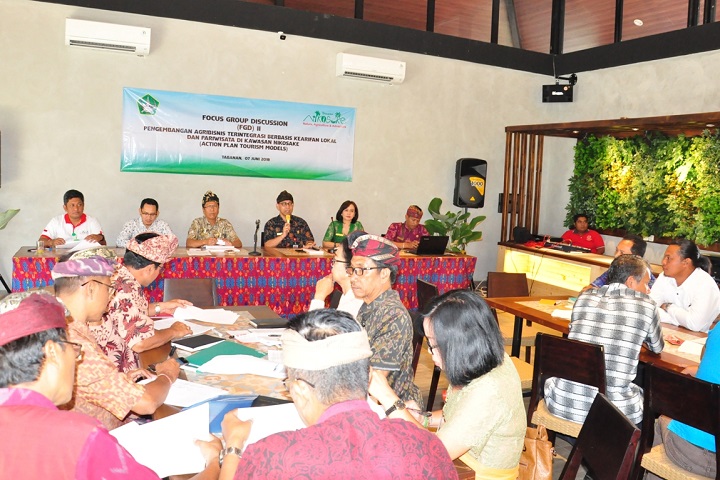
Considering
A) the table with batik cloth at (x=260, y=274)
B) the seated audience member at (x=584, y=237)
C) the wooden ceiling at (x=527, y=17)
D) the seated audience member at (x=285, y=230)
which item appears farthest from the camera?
the seated audience member at (x=584, y=237)

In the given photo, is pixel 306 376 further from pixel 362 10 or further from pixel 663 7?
pixel 663 7

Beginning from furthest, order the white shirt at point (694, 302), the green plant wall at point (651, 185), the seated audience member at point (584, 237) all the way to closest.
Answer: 1. the seated audience member at point (584, 237)
2. the green plant wall at point (651, 185)
3. the white shirt at point (694, 302)

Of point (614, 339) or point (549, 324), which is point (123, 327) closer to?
point (614, 339)

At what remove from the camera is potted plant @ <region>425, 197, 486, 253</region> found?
863 cm

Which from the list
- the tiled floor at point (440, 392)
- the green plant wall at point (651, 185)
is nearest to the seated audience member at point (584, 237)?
the green plant wall at point (651, 185)

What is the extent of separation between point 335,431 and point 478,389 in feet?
2.78

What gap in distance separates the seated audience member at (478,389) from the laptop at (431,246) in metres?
4.89

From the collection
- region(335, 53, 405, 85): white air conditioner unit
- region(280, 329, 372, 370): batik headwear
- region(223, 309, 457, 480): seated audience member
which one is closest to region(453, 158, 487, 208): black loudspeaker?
region(335, 53, 405, 85): white air conditioner unit

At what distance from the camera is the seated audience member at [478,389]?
2.09 m

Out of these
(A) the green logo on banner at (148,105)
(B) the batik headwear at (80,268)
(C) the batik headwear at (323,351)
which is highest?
(A) the green logo on banner at (148,105)

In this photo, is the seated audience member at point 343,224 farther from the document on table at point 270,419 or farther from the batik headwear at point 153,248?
the document on table at point 270,419

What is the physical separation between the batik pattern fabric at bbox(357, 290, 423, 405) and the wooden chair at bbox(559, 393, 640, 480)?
810 mm

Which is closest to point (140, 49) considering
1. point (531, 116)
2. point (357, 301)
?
point (357, 301)

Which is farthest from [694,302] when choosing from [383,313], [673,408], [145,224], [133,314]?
[145,224]
